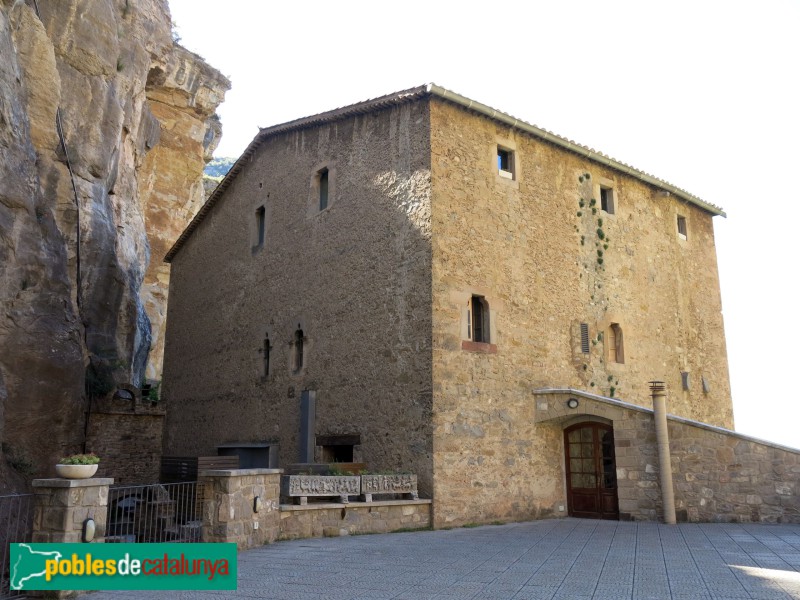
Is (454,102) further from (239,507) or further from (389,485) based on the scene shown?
(239,507)

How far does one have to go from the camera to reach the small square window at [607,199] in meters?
16.4

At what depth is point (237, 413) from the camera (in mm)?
17078

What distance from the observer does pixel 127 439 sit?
62.3ft

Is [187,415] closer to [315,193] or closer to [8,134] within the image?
[315,193]

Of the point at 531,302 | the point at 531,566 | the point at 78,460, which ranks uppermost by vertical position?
the point at 531,302

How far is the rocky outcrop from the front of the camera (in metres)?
31.3

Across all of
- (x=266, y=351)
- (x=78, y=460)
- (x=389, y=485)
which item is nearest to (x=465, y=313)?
(x=389, y=485)

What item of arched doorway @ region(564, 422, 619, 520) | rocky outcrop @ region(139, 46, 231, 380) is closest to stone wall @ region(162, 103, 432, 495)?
arched doorway @ region(564, 422, 619, 520)

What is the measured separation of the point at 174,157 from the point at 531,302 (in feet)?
85.1

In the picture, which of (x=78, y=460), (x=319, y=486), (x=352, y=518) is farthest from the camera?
(x=352, y=518)

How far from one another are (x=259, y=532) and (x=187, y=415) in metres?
11.1

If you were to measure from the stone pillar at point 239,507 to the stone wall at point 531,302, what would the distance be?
128 inches

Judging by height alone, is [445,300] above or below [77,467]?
above

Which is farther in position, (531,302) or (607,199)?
(607,199)
